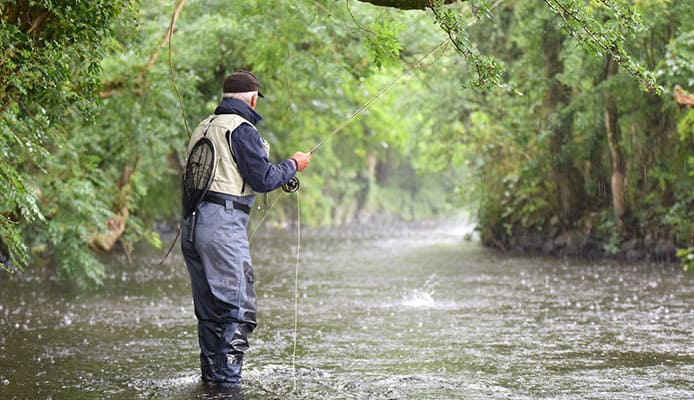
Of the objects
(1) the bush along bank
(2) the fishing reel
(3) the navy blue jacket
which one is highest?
(3) the navy blue jacket

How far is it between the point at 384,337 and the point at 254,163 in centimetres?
318

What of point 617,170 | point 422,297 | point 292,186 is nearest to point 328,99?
point 617,170

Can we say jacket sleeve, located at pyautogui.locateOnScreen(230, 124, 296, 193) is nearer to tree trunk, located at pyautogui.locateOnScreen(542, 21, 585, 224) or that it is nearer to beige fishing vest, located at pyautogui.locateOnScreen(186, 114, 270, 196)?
beige fishing vest, located at pyautogui.locateOnScreen(186, 114, 270, 196)

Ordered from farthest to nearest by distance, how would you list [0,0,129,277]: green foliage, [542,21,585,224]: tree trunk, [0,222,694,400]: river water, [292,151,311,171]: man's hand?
[542,21,585,224]: tree trunk < [292,151,311,171]: man's hand < [0,222,694,400]: river water < [0,0,129,277]: green foliage

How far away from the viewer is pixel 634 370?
7258mm

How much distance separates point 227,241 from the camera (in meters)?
6.66

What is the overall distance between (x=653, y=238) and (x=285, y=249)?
10.4 m

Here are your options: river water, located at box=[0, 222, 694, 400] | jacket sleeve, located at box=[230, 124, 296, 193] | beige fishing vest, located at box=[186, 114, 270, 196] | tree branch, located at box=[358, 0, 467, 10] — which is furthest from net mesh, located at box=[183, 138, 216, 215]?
tree branch, located at box=[358, 0, 467, 10]

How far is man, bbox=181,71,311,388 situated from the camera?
666cm

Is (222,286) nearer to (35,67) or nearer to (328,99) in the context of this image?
(35,67)

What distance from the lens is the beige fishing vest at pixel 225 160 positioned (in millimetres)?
6688

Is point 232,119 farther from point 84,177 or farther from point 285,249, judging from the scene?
point 285,249

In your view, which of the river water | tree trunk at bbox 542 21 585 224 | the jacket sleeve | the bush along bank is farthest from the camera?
tree trunk at bbox 542 21 585 224

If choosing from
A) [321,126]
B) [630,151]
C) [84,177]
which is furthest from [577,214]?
[84,177]
